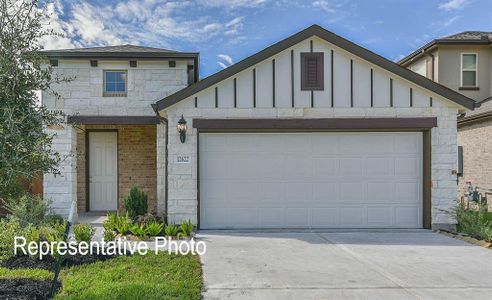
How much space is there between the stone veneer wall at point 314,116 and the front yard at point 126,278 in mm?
2609

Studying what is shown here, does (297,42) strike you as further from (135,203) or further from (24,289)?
(24,289)

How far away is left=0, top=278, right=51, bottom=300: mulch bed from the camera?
465 cm

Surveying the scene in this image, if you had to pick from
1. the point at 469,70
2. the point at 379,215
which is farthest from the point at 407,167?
the point at 469,70

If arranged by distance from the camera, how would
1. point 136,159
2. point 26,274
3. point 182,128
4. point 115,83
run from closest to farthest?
point 26,274
point 182,128
point 115,83
point 136,159

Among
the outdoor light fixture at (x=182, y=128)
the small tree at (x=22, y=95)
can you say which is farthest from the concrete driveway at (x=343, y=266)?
the small tree at (x=22, y=95)

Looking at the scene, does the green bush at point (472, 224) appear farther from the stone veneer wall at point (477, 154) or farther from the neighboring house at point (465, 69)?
the neighboring house at point (465, 69)

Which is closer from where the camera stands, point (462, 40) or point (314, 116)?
point (314, 116)

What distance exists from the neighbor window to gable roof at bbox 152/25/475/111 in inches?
268

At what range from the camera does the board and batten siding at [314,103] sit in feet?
29.6

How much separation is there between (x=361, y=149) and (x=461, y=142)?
7384 mm

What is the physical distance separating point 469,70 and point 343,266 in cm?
1211

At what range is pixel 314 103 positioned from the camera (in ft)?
29.9

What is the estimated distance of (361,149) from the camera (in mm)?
9359

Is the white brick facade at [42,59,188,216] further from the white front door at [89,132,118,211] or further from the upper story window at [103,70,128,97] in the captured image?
the white front door at [89,132,118,211]
